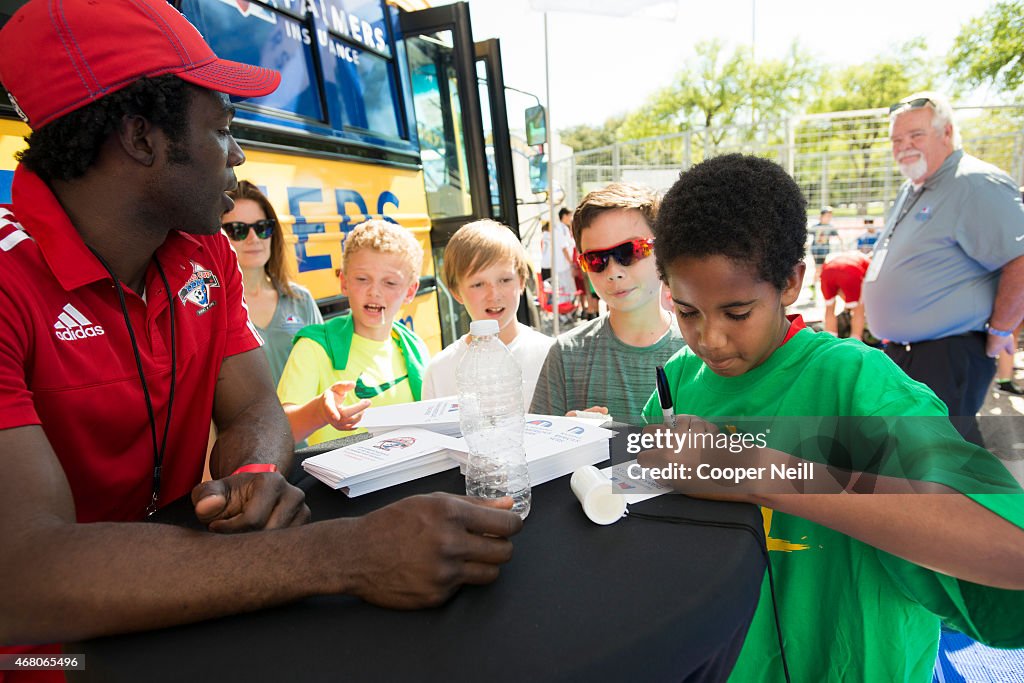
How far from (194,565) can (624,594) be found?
1.84 ft

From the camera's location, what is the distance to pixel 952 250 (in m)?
2.88

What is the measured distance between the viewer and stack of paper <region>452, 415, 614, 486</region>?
107cm

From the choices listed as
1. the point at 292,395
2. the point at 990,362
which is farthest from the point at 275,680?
the point at 990,362

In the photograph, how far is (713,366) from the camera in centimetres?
120

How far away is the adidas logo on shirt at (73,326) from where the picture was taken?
1.07 meters

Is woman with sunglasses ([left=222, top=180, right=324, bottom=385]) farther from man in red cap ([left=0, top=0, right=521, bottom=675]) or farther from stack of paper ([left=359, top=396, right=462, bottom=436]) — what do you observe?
stack of paper ([left=359, top=396, right=462, bottom=436])

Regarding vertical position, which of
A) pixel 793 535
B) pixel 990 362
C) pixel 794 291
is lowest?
pixel 990 362

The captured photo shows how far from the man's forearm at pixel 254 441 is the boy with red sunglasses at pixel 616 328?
84cm

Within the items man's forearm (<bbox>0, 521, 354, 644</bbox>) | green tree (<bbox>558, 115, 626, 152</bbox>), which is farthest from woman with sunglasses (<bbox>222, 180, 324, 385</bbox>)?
green tree (<bbox>558, 115, 626, 152</bbox>)

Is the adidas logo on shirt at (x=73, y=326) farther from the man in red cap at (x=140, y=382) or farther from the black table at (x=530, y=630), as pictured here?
the black table at (x=530, y=630)

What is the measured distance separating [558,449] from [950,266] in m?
2.80

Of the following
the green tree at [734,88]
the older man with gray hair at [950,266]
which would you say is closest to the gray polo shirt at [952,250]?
the older man with gray hair at [950,266]

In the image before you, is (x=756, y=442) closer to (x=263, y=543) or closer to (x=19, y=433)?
(x=263, y=543)

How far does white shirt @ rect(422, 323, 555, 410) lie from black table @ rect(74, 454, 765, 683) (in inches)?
53.7
